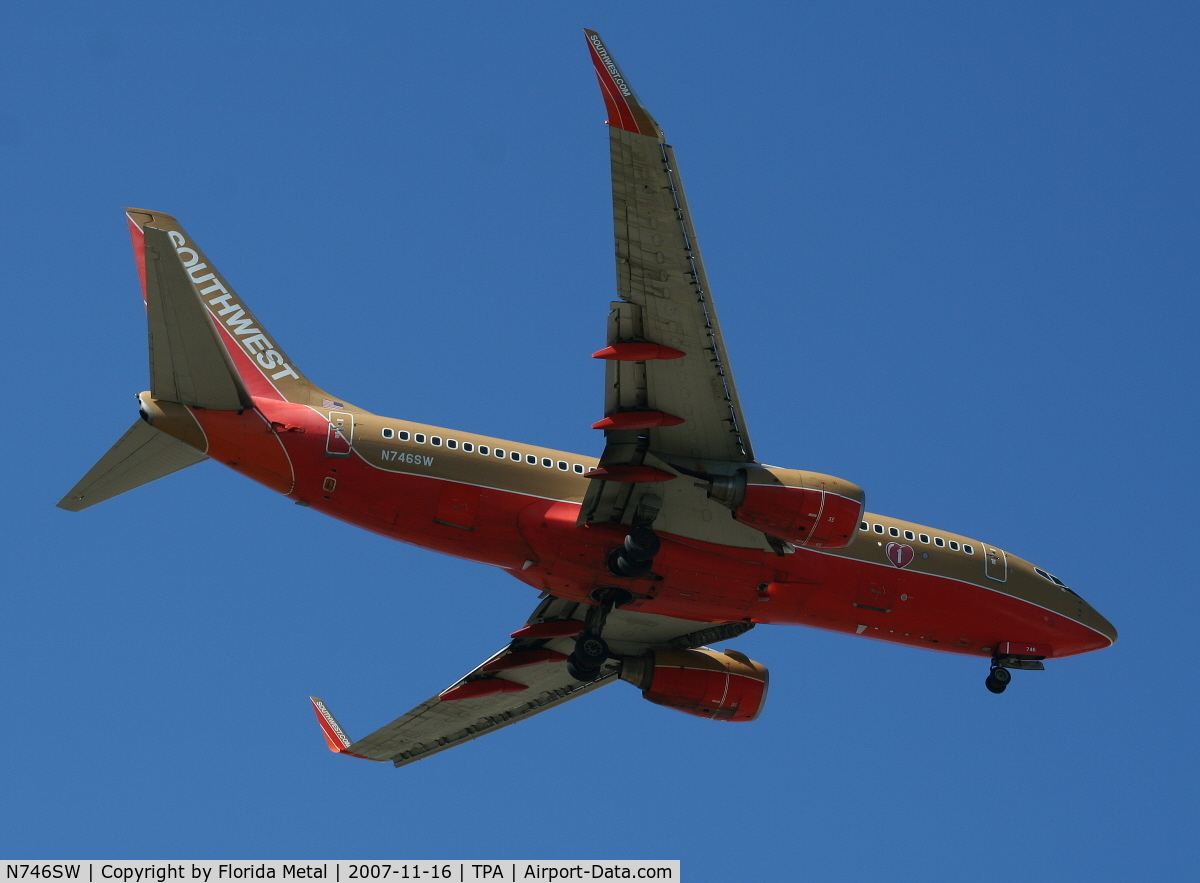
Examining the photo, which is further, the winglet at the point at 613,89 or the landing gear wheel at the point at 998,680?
the landing gear wheel at the point at 998,680

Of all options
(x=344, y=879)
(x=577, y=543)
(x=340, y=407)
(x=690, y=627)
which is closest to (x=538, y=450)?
(x=577, y=543)

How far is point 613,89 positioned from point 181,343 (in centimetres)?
982

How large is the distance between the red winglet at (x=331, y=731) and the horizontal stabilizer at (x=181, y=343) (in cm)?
Answer: 1328

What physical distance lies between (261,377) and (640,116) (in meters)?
11.4

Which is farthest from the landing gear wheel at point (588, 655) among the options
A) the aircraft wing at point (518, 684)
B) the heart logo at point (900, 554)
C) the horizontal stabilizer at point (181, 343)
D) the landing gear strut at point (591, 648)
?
the horizontal stabilizer at point (181, 343)

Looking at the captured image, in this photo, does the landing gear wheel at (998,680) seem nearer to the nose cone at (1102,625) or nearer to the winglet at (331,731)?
the nose cone at (1102,625)

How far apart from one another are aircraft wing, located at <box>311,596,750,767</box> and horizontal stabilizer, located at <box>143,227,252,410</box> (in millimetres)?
11517

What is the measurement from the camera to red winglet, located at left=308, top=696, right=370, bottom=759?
3781cm

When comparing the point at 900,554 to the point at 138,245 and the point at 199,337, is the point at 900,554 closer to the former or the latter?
the point at 199,337

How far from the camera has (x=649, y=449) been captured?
95.0 feet

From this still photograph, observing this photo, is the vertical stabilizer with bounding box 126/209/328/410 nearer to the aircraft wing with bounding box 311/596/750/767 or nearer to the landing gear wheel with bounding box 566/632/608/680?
the landing gear wheel with bounding box 566/632/608/680

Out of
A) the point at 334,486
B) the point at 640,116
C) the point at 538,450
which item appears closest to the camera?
the point at 640,116

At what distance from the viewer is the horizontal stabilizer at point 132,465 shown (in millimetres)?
27531

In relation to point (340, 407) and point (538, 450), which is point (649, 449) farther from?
point (340, 407)
